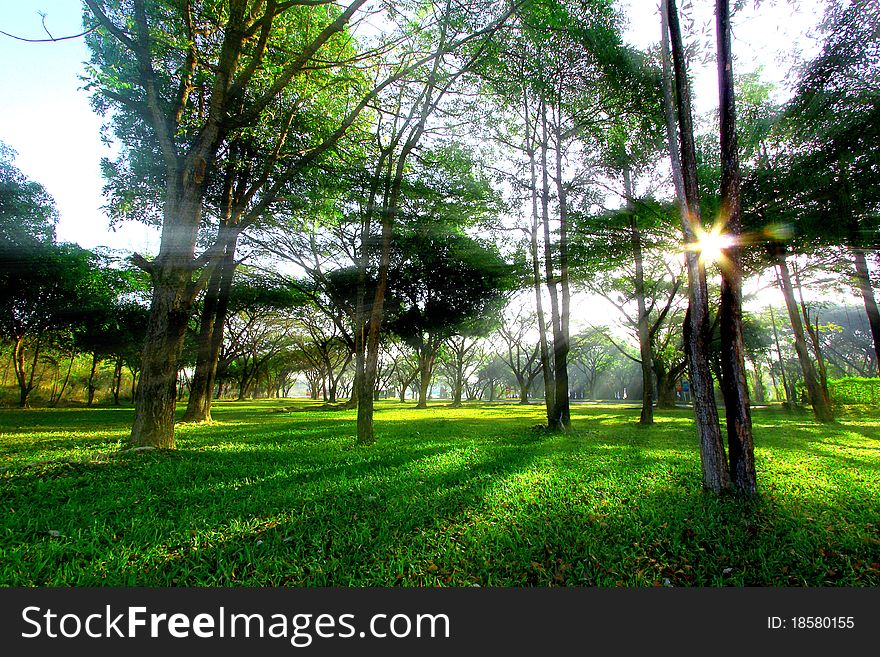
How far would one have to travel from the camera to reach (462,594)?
2.45m

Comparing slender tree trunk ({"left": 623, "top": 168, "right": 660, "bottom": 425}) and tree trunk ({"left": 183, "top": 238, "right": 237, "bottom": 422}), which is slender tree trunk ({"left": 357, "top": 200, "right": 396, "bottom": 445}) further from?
tree trunk ({"left": 183, "top": 238, "right": 237, "bottom": 422})

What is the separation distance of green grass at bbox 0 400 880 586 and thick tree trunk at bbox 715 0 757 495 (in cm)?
55

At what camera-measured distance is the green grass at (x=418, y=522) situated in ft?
8.82

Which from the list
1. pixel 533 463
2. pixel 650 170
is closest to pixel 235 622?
pixel 533 463

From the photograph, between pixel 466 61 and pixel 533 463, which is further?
pixel 466 61

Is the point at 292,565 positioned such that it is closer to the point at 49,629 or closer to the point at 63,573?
the point at 49,629

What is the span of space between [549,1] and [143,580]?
913 cm

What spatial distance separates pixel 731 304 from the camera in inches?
178

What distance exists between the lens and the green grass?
269 cm

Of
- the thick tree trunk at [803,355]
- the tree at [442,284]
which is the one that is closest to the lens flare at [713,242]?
the tree at [442,284]

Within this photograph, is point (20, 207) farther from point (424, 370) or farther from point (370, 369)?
point (424, 370)

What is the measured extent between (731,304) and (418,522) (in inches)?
180

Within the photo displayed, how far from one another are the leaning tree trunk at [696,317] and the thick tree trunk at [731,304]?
0.15 m

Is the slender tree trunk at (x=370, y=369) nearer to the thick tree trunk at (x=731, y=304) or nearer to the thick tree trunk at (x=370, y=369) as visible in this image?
the thick tree trunk at (x=370, y=369)
